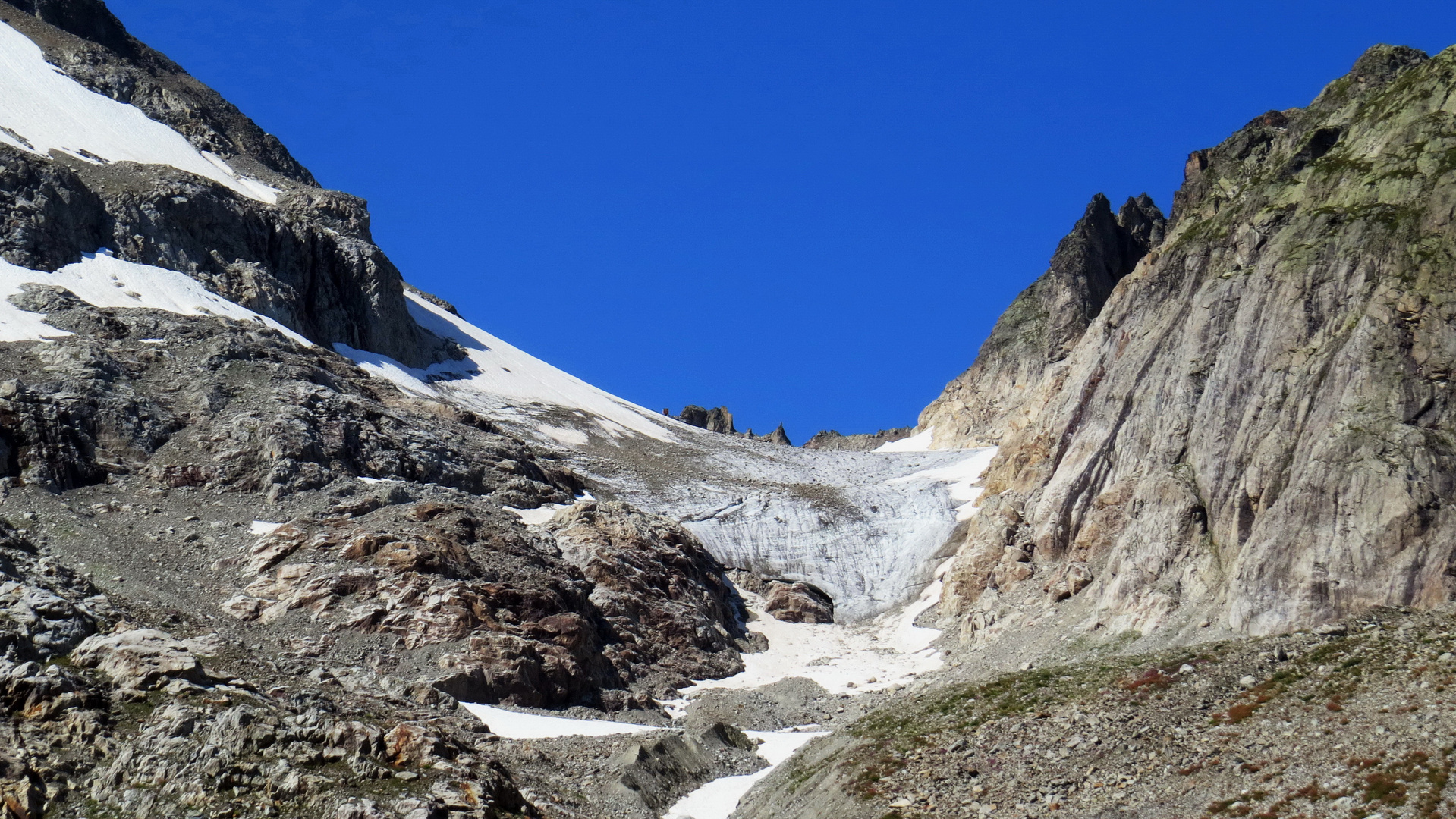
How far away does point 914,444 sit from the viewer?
159m

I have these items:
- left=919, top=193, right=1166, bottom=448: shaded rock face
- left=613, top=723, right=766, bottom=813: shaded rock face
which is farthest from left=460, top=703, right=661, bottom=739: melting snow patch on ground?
left=919, top=193, right=1166, bottom=448: shaded rock face

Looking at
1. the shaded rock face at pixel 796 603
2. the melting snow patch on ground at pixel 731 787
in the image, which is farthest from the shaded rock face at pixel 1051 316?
the melting snow patch on ground at pixel 731 787

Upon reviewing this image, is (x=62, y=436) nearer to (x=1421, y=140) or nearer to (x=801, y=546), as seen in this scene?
(x=801, y=546)

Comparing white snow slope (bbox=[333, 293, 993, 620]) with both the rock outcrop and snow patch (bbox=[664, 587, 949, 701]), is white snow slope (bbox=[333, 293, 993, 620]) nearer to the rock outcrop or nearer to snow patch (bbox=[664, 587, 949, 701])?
snow patch (bbox=[664, 587, 949, 701])

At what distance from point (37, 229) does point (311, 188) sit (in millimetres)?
48236

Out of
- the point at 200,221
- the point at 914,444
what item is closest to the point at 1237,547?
the point at 200,221

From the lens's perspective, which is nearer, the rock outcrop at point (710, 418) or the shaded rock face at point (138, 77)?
the shaded rock face at point (138, 77)

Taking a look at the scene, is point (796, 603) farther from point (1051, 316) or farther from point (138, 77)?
point (138, 77)

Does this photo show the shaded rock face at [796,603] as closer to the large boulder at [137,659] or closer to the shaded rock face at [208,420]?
the shaded rock face at [208,420]

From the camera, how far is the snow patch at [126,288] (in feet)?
271

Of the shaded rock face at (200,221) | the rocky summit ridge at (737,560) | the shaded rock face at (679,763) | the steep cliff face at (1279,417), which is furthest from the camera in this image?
the shaded rock face at (200,221)

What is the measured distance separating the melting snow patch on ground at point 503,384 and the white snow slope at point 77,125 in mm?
24384

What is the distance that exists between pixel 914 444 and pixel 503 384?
57.5 metres

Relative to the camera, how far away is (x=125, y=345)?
7644 cm
